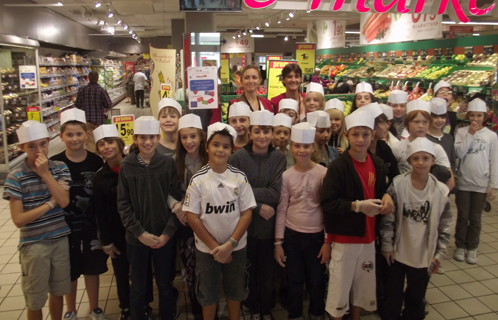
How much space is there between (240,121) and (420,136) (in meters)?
1.44

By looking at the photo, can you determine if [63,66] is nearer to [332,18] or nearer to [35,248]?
[332,18]

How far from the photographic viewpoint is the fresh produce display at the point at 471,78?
613 centimetres

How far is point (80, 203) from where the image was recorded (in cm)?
258

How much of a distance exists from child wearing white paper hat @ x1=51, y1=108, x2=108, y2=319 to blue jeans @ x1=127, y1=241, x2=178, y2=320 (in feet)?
1.03

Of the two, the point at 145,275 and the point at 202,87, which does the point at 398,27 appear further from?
the point at 145,275

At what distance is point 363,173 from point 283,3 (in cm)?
696

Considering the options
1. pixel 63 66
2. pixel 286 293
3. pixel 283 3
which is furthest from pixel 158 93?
pixel 63 66

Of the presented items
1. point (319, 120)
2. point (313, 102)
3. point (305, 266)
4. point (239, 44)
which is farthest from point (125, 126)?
point (239, 44)

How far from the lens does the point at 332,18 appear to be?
14.2 metres

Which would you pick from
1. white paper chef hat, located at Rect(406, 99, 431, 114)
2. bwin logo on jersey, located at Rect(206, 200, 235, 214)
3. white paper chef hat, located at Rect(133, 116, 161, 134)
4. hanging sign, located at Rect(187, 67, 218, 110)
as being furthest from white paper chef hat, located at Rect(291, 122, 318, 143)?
hanging sign, located at Rect(187, 67, 218, 110)

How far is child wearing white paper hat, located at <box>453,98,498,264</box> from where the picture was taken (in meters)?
3.63

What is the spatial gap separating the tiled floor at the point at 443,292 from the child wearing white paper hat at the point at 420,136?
101 centimetres

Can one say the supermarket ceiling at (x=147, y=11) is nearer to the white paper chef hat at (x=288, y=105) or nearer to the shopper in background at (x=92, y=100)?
the shopper in background at (x=92, y=100)

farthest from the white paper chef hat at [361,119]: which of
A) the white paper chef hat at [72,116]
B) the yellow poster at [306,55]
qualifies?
the yellow poster at [306,55]
